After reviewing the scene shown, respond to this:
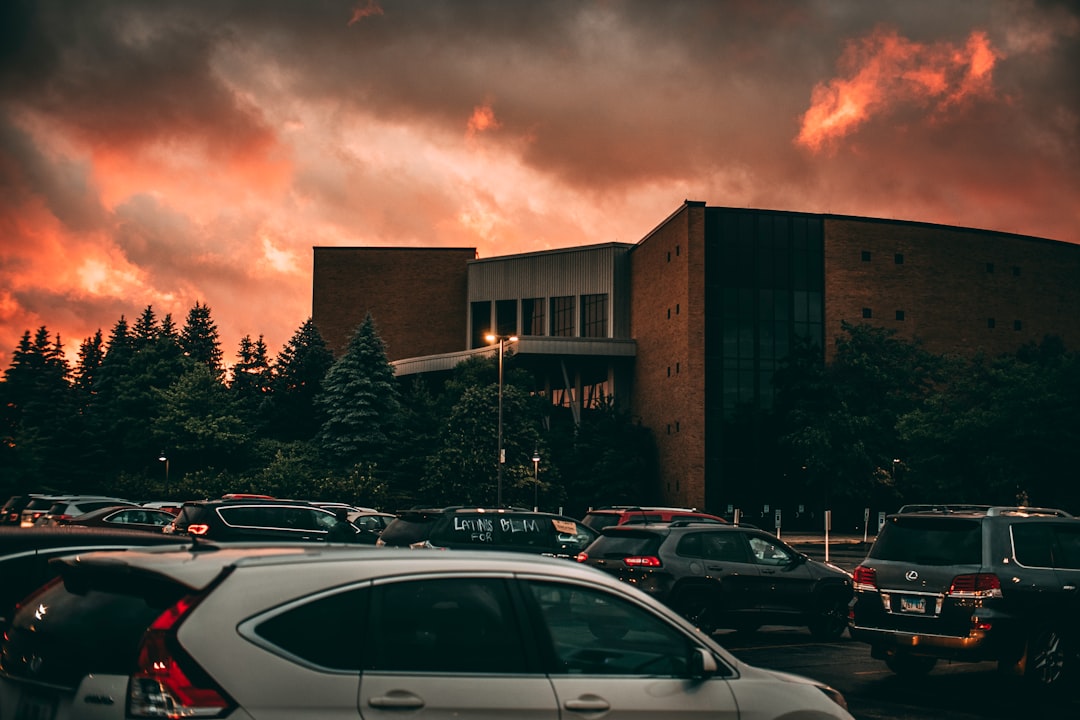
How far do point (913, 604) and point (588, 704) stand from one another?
7546 millimetres

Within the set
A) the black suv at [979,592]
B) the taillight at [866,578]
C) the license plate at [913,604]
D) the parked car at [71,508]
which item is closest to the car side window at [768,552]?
the taillight at [866,578]

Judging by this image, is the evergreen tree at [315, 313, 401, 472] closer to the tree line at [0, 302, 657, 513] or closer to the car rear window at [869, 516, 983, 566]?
the tree line at [0, 302, 657, 513]

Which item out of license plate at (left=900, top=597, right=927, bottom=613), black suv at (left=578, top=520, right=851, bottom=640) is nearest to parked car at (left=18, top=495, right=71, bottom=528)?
black suv at (left=578, top=520, right=851, bottom=640)

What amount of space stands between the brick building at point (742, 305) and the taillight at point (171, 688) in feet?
177

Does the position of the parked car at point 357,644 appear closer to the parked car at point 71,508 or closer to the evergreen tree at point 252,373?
the parked car at point 71,508

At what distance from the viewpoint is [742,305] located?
59.2m

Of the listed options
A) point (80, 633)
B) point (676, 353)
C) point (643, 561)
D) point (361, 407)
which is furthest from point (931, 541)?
point (361, 407)

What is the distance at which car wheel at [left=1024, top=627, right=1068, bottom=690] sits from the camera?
35.2ft

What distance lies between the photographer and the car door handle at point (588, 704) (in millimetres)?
4500

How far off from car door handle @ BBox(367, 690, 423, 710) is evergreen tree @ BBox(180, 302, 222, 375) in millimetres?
103000

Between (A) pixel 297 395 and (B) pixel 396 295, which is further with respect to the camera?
(B) pixel 396 295

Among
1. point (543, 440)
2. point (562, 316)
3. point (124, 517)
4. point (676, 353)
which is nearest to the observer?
point (124, 517)

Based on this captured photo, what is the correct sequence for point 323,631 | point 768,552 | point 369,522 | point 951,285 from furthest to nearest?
point 951,285 < point 369,522 < point 768,552 < point 323,631

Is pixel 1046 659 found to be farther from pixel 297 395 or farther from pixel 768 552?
pixel 297 395
